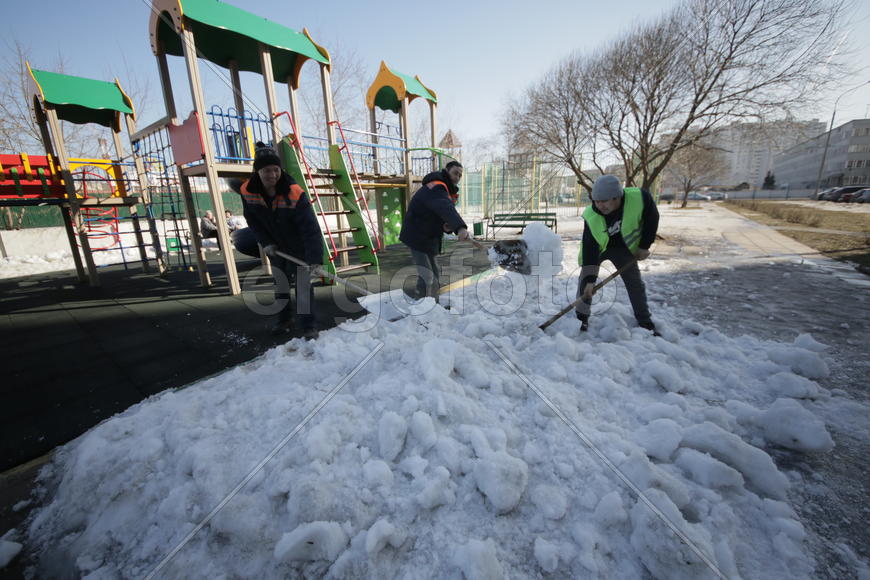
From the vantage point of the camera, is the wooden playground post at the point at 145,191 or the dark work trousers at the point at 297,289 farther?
the wooden playground post at the point at 145,191

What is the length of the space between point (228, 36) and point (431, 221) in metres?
3.96

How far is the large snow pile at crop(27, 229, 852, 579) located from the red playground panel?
560 cm

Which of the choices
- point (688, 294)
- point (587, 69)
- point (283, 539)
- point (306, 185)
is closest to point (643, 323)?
point (688, 294)

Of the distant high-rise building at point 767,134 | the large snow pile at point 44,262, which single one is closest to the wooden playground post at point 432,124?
the large snow pile at point 44,262

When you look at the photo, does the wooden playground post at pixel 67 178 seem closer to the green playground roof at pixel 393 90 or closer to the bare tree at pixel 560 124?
the green playground roof at pixel 393 90

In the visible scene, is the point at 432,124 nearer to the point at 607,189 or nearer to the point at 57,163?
the point at 607,189

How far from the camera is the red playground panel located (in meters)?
5.01

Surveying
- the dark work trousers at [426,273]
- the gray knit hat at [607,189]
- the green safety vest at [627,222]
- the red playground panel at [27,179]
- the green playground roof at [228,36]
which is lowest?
the dark work trousers at [426,273]

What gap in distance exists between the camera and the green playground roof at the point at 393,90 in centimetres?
722

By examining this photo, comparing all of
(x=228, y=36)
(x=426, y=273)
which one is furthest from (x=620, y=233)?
(x=228, y=36)

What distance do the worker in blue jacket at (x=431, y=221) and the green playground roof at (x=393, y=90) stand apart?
475 cm

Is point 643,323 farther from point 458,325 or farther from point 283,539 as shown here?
point 283,539

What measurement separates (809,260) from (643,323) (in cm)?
575

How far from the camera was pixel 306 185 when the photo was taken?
4.71 meters
